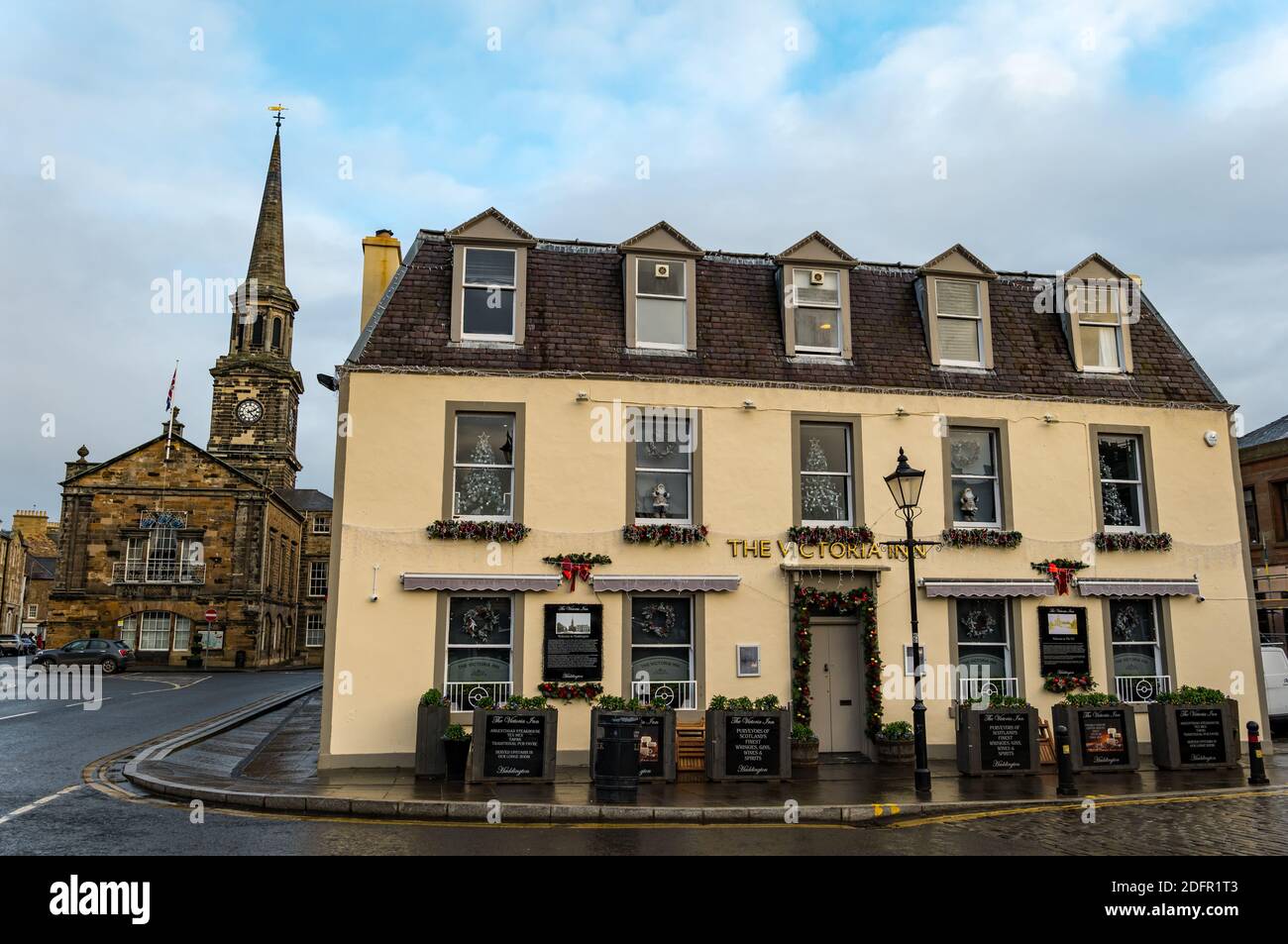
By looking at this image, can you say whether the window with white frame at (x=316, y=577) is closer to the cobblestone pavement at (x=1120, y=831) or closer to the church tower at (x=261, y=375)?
the church tower at (x=261, y=375)

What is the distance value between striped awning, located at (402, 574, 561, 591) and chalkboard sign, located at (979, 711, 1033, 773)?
278 inches

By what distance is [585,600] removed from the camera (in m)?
15.8

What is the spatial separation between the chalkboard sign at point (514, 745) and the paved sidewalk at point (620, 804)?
12.3 inches

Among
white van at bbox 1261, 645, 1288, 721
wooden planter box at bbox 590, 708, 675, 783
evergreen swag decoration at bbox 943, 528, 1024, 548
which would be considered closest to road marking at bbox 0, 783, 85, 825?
wooden planter box at bbox 590, 708, 675, 783

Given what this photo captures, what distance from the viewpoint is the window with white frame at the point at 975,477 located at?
17.4m

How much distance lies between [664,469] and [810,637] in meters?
3.83

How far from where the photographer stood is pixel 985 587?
16.7m

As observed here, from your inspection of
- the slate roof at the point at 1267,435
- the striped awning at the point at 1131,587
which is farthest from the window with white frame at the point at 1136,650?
the slate roof at the point at 1267,435

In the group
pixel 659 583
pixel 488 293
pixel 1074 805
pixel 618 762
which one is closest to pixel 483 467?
pixel 488 293

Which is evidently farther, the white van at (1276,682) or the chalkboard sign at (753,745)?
the white van at (1276,682)

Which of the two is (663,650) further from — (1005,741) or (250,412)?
(250,412)

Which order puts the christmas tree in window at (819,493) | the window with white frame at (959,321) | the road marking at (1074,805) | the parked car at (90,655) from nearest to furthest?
the road marking at (1074,805)
the christmas tree in window at (819,493)
the window with white frame at (959,321)
the parked car at (90,655)
